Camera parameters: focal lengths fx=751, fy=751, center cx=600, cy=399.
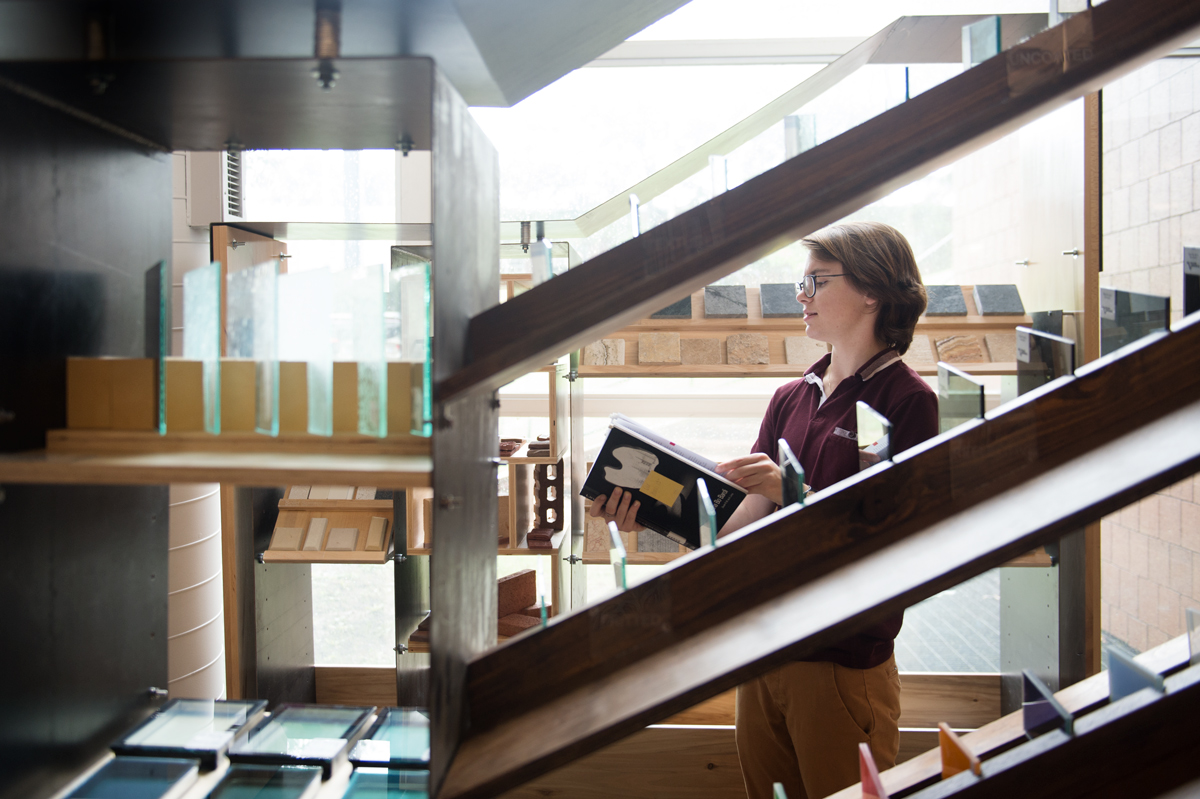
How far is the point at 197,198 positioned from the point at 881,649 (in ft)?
10.5

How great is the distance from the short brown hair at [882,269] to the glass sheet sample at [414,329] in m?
1.19

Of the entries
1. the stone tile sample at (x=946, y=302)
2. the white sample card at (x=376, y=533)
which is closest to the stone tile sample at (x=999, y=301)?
the stone tile sample at (x=946, y=302)

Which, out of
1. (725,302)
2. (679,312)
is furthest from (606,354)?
(725,302)

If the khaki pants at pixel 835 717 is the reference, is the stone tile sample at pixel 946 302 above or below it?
above

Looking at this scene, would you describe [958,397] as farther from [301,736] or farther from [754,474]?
[301,736]

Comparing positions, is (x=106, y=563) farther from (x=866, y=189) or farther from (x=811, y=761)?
(x=811, y=761)

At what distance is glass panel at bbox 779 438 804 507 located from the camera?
2.85ft

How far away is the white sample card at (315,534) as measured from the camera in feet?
9.17

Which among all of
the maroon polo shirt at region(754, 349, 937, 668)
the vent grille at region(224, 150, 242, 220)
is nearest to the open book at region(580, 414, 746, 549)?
the maroon polo shirt at region(754, 349, 937, 668)

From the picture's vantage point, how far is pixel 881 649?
1616 mm

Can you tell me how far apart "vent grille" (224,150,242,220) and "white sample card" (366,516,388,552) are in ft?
5.23

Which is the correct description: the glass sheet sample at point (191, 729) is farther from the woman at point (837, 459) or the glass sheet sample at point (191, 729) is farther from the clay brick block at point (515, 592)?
the clay brick block at point (515, 592)

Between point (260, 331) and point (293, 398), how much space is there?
0.31ft

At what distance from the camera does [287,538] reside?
2820 mm
